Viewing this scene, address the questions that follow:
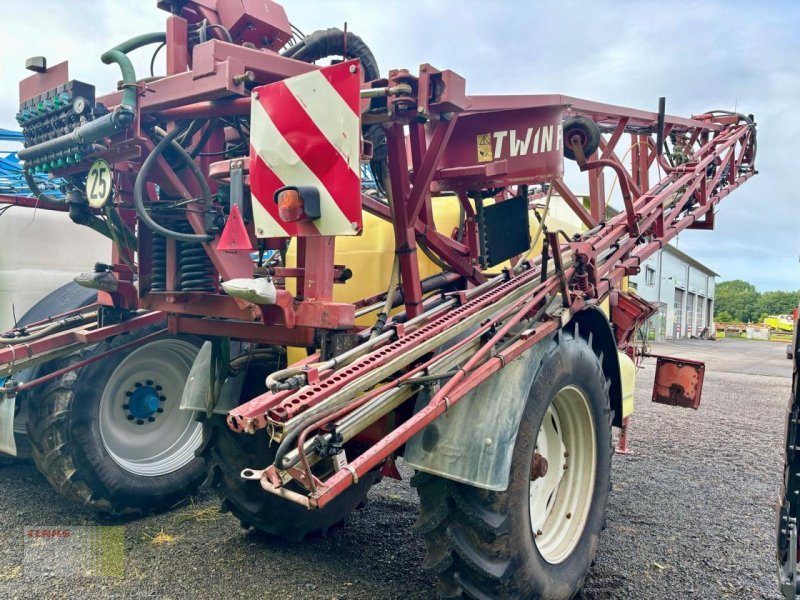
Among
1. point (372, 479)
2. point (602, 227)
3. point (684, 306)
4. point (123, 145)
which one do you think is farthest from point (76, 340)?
point (684, 306)

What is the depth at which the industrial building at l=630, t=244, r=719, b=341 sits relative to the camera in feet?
116

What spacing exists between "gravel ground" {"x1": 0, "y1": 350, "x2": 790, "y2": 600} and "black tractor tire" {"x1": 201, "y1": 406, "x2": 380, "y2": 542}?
0.15 meters

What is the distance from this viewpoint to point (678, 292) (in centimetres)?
4281

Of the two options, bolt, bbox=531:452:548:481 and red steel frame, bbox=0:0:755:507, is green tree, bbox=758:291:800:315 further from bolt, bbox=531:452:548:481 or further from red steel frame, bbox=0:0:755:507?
bolt, bbox=531:452:548:481

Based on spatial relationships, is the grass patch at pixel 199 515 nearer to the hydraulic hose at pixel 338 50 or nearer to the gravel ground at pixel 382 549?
the gravel ground at pixel 382 549

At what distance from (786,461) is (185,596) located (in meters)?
2.56

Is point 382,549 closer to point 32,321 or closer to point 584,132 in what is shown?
point 584,132

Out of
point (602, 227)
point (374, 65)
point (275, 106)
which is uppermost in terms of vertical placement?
point (374, 65)

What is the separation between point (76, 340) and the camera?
3.86 meters

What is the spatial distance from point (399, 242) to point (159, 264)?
3.77ft

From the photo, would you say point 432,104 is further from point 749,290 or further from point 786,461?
point 749,290

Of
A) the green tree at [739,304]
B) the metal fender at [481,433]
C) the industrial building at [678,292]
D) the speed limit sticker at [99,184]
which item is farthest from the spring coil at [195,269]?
the green tree at [739,304]

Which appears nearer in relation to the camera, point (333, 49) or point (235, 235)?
point (235, 235)

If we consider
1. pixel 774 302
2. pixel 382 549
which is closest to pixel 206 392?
pixel 382 549
